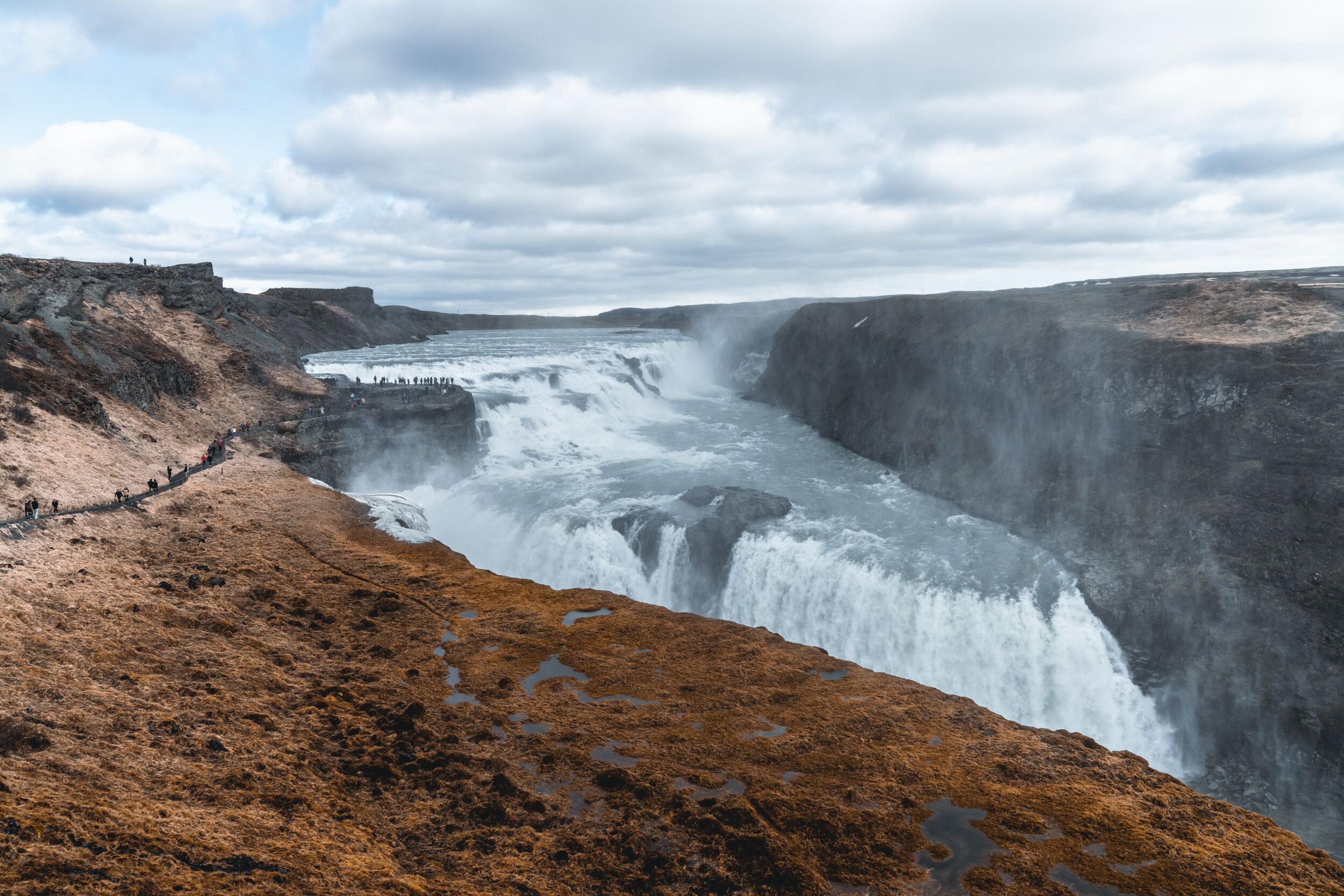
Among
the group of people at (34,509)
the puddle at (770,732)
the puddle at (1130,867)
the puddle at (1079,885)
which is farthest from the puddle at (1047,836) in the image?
the group of people at (34,509)

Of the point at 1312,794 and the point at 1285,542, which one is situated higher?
the point at 1285,542

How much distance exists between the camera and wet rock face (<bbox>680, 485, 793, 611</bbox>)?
32.2 meters

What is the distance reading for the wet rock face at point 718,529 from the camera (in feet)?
105

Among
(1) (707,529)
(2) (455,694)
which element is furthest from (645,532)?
(2) (455,694)

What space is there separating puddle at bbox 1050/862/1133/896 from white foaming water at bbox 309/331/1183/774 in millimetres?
14396

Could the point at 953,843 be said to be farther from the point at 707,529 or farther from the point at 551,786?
the point at 707,529

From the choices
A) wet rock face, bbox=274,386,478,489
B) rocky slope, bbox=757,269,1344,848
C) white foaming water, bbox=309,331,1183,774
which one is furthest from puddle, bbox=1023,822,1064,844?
wet rock face, bbox=274,386,478,489

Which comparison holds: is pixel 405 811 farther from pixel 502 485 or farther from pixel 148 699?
pixel 502 485

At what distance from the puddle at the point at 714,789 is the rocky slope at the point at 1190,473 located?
62.0 feet

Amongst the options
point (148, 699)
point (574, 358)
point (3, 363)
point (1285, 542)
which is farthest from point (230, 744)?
point (574, 358)

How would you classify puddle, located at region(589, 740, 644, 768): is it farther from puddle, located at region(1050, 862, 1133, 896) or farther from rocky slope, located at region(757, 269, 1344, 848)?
rocky slope, located at region(757, 269, 1344, 848)

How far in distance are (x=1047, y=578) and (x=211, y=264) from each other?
60.8m

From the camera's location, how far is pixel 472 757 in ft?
45.9

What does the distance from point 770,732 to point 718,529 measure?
17599 mm
